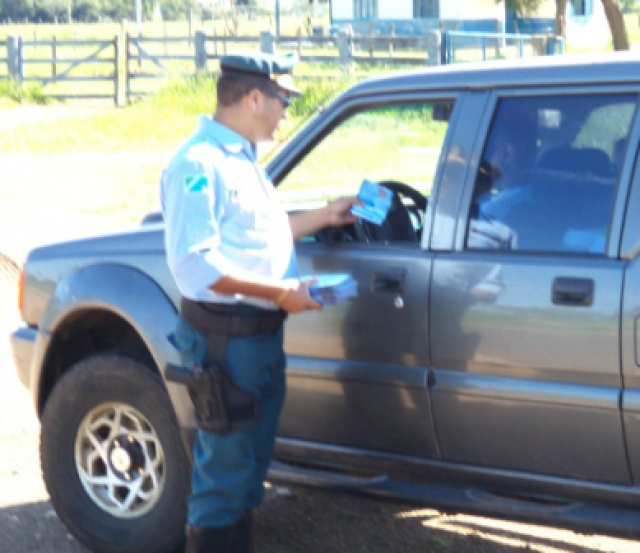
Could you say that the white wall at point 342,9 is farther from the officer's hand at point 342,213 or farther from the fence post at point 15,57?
the officer's hand at point 342,213

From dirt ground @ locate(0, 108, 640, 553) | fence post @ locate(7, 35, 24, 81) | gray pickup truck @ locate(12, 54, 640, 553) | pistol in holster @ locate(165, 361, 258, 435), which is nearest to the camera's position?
gray pickup truck @ locate(12, 54, 640, 553)

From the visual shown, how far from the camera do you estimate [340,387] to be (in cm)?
425

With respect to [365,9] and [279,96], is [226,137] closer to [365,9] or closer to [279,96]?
[279,96]

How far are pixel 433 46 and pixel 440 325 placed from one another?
18.3m

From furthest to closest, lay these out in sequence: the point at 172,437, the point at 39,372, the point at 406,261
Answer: the point at 39,372 < the point at 172,437 < the point at 406,261

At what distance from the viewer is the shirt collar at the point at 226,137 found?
12.9 ft

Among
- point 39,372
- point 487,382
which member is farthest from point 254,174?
point 39,372

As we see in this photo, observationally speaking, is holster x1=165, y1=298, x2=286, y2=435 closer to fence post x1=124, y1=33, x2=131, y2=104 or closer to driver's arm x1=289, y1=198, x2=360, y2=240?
driver's arm x1=289, y1=198, x2=360, y2=240

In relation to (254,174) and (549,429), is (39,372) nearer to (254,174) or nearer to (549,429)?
(254,174)

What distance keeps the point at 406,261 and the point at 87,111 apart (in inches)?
935

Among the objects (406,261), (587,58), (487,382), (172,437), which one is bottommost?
(172,437)

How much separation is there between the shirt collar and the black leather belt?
0.48m

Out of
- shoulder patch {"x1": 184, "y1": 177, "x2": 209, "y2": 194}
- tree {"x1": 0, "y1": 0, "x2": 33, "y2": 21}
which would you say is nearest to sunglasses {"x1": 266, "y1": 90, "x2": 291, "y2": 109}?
shoulder patch {"x1": 184, "y1": 177, "x2": 209, "y2": 194}

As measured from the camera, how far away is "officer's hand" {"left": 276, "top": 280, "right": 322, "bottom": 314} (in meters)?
3.78
